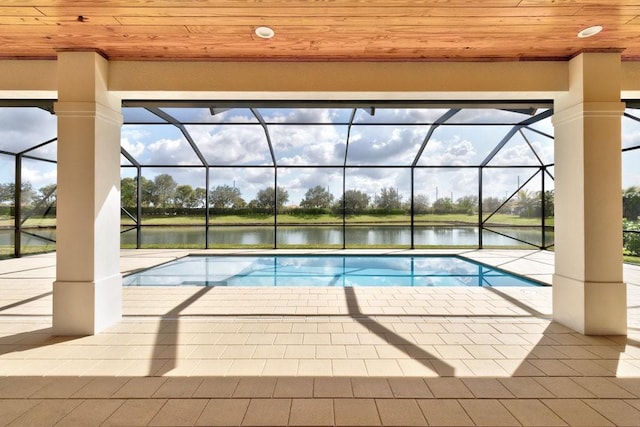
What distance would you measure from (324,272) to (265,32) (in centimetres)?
472

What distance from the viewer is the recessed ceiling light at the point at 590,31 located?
261 centimetres

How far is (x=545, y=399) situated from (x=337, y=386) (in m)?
1.29

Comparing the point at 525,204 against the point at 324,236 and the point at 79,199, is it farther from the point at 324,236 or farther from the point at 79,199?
the point at 79,199

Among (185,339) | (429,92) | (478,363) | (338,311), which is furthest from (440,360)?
(429,92)

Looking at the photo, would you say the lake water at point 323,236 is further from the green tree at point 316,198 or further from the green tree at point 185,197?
the green tree at point 316,198

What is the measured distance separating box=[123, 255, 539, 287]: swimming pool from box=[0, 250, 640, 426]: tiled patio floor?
4.97 feet

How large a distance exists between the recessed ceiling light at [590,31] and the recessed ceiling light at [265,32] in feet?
8.25

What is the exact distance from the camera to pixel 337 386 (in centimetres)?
218

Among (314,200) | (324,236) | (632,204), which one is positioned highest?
(314,200)

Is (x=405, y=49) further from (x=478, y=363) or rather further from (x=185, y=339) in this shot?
(x=185, y=339)

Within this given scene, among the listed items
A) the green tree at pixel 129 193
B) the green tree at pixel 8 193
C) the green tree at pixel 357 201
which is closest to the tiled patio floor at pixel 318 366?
the green tree at pixel 8 193

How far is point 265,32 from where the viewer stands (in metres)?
2.68

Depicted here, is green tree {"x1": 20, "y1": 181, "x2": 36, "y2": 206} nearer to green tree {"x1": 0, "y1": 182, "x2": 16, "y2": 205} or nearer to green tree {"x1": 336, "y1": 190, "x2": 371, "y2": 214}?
green tree {"x1": 0, "y1": 182, "x2": 16, "y2": 205}

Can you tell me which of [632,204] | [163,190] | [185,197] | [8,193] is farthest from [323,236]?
[632,204]
